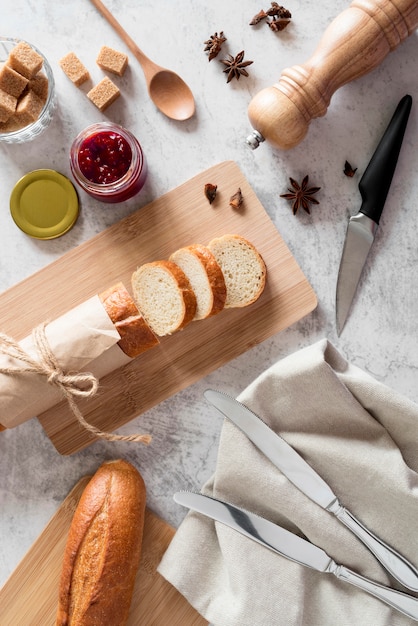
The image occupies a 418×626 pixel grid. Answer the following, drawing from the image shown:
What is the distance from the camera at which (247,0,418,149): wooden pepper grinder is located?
1.72 meters

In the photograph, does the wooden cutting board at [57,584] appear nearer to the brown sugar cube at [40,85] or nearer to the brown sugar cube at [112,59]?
the brown sugar cube at [40,85]

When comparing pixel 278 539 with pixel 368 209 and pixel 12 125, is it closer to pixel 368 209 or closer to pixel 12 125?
pixel 368 209

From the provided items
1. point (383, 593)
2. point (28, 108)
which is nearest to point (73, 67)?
point (28, 108)

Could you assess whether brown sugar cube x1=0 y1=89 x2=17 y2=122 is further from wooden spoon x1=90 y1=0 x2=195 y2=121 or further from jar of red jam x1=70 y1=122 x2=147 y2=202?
wooden spoon x1=90 y1=0 x2=195 y2=121

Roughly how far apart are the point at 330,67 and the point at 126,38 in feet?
2.21

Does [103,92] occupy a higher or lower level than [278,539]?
higher

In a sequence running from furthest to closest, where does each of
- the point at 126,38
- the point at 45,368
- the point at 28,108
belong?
the point at 126,38 → the point at 28,108 → the point at 45,368

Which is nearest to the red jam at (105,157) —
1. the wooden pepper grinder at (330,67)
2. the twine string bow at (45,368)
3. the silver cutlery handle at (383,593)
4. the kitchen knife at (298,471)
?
the wooden pepper grinder at (330,67)

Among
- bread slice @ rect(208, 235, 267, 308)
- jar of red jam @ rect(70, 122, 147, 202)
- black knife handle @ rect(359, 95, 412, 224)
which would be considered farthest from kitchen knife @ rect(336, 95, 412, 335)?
jar of red jam @ rect(70, 122, 147, 202)

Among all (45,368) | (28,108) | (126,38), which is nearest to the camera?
(45,368)

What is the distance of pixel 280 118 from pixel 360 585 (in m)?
1.43

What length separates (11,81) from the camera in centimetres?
179

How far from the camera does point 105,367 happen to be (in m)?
1.82

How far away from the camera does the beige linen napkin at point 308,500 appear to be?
181 centimetres
